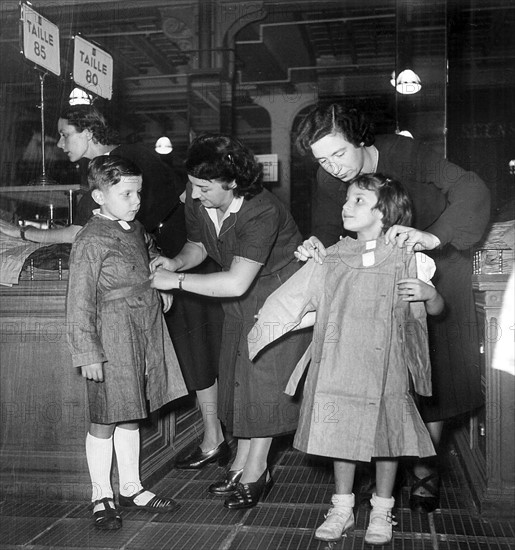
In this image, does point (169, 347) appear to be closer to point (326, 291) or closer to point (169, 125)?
point (326, 291)

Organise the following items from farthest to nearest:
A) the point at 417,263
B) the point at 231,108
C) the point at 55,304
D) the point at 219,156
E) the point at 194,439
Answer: the point at 194,439, the point at 231,108, the point at 55,304, the point at 219,156, the point at 417,263

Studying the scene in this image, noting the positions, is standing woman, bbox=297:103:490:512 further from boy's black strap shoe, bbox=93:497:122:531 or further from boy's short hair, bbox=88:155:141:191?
boy's black strap shoe, bbox=93:497:122:531

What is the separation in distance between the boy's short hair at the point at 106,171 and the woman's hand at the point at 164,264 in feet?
0.82

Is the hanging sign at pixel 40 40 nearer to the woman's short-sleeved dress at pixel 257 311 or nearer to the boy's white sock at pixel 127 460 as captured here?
the woman's short-sleeved dress at pixel 257 311

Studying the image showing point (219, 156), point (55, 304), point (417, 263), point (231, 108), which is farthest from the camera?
point (231, 108)

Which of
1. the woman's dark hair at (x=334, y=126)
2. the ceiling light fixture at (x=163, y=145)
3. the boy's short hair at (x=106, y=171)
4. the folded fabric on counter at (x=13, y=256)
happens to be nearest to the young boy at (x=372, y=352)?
the woman's dark hair at (x=334, y=126)

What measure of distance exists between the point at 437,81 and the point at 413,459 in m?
0.98

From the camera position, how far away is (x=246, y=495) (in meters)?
1.91

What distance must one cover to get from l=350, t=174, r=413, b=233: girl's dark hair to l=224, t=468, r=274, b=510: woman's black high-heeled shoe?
797 millimetres

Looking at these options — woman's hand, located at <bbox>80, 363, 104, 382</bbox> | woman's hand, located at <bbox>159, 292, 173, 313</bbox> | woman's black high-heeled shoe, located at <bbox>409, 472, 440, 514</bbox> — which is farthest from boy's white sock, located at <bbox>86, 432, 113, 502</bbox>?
woman's black high-heeled shoe, located at <bbox>409, 472, 440, 514</bbox>

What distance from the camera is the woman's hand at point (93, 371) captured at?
1773mm

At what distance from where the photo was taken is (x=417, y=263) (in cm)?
168

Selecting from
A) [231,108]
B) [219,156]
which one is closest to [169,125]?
[231,108]

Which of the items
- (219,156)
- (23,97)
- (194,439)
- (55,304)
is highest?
(23,97)
